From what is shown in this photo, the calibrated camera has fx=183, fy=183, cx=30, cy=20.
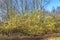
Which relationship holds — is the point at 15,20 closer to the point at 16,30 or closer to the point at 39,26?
the point at 16,30

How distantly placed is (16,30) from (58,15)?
20.0ft

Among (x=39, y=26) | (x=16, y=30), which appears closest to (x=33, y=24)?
(x=39, y=26)

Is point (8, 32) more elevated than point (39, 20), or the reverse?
point (39, 20)

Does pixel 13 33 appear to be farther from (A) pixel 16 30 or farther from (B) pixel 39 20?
(B) pixel 39 20

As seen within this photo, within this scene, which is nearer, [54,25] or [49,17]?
[49,17]

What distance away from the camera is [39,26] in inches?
854

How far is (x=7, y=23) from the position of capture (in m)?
21.3

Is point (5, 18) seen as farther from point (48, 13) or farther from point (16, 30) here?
point (48, 13)

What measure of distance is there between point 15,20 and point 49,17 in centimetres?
410

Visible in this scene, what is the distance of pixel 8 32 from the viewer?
2153 cm

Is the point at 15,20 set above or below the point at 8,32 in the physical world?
above

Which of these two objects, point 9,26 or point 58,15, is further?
point 58,15

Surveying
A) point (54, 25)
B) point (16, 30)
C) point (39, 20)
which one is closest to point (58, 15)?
point (54, 25)

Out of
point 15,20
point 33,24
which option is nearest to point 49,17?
point 33,24
